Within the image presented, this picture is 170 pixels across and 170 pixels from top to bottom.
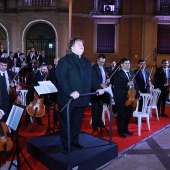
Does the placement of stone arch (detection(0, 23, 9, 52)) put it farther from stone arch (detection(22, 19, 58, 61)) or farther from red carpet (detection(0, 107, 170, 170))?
red carpet (detection(0, 107, 170, 170))

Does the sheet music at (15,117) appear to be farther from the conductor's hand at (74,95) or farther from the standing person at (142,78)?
the standing person at (142,78)

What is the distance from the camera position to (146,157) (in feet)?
16.4

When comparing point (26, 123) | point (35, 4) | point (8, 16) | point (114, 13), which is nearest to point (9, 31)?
point (8, 16)

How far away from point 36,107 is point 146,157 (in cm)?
293

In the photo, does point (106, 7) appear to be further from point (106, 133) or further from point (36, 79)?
point (106, 133)

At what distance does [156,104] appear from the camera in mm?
8258

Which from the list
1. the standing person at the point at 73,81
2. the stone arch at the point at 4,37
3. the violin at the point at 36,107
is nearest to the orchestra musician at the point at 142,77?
the violin at the point at 36,107

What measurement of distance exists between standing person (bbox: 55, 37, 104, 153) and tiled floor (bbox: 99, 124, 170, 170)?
3.73ft

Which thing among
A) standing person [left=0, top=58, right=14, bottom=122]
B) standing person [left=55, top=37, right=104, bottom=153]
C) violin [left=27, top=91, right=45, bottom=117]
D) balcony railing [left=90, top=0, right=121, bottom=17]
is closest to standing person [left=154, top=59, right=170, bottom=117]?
violin [left=27, top=91, right=45, bottom=117]

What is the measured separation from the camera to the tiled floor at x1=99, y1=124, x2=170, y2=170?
4.59 m

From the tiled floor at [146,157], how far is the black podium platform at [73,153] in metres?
0.44

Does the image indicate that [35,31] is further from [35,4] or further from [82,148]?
[82,148]

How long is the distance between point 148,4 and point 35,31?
7.33 metres

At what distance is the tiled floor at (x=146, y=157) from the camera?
459 cm
